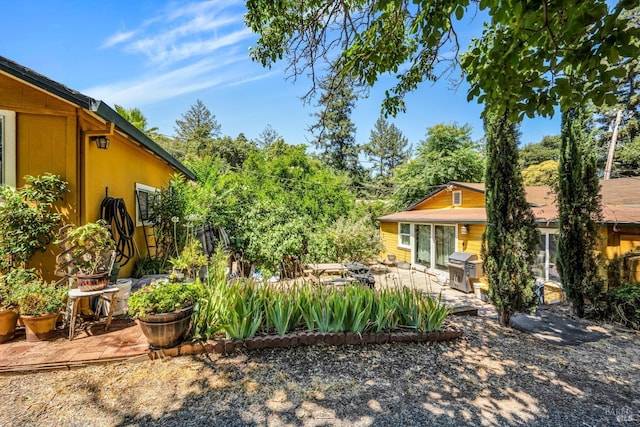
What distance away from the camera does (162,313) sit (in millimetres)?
3137

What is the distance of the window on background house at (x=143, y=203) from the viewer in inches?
250

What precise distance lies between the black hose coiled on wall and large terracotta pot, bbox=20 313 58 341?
1.47m

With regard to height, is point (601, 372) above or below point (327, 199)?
below

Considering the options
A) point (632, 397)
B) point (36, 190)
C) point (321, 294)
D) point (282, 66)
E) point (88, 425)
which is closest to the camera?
point (88, 425)

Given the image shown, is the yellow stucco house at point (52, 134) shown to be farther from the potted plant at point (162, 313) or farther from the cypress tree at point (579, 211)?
the cypress tree at point (579, 211)

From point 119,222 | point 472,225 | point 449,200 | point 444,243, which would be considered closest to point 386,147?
point 449,200

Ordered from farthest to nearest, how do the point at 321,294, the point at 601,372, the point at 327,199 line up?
the point at 327,199, the point at 321,294, the point at 601,372

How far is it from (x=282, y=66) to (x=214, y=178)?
24.3ft

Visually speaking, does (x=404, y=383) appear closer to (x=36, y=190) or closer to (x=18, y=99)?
(x=36, y=190)

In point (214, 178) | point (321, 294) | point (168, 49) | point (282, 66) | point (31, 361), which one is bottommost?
point (31, 361)

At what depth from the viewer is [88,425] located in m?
2.30

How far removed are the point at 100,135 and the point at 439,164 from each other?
58.7ft

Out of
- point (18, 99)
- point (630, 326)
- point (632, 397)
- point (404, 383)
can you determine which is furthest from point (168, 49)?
point (630, 326)

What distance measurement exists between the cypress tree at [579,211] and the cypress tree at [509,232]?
1708mm
